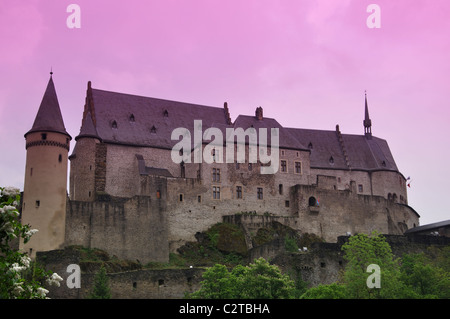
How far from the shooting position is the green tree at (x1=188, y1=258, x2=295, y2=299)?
4266 cm

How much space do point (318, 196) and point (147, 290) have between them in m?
26.2

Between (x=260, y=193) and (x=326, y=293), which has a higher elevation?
(x=260, y=193)

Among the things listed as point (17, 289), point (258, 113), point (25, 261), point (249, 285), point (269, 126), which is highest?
point (258, 113)

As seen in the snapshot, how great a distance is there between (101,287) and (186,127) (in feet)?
103

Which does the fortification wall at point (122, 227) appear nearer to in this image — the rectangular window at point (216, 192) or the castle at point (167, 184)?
the castle at point (167, 184)

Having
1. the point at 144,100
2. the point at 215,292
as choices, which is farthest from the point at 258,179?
the point at 215,292

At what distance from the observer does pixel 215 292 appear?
4328 cm

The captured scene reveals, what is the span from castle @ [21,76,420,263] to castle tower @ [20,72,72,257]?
0.08 m

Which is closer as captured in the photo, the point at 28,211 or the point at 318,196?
the point at 28,211

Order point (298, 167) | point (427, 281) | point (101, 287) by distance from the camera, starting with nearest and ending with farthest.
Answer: point (427, 281) → point (101, 287) → point (298, 167)

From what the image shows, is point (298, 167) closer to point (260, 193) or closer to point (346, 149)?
point (260, 193)

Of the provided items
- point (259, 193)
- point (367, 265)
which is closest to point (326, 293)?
point (367, 265)

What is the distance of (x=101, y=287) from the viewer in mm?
46969
